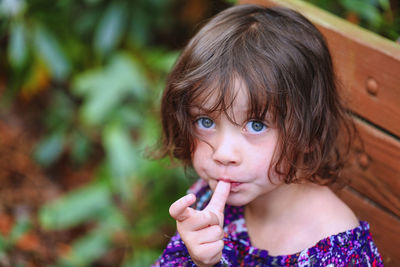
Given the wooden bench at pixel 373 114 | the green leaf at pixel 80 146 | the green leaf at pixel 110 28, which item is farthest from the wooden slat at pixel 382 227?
the green leaf at pixel 80 146

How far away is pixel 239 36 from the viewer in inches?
41.3

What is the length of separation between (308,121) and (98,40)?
163cm

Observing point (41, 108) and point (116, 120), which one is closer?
point (116, 120)

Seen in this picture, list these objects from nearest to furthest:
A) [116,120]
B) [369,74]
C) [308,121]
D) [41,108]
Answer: [308,121] < [369,74] < [116,120] < [41,108]

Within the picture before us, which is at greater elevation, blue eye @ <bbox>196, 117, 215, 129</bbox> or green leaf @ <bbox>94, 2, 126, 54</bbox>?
green leaf @ <bbox>94, 2, 126, 54</bbox>

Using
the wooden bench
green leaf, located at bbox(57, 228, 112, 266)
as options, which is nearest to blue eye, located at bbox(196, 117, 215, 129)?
the wooden bench

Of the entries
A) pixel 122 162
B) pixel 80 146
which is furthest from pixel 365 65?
pixel 80 146

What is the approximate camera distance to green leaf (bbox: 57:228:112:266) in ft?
7.04

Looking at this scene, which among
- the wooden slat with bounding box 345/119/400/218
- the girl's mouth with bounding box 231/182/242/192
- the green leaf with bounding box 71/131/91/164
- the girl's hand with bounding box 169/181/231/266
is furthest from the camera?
the green leaf with bounding box 71/131/91/164

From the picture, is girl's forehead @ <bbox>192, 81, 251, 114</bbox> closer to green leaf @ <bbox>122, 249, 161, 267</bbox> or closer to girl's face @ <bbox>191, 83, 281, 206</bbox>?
girl's face @ <bbox>191, 83, 281, 206</bbox>

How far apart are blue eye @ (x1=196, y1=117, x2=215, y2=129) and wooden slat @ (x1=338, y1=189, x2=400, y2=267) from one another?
448mm

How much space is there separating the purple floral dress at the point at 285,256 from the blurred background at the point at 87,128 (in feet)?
1.85

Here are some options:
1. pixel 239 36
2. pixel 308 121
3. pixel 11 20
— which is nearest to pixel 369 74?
pixel 308 121

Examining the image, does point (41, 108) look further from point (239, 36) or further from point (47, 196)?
point (239, 36)
